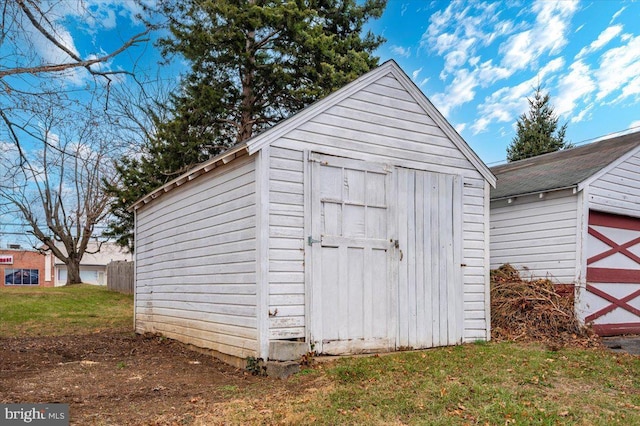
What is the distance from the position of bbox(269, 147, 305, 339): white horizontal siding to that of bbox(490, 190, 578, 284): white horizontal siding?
228 inches

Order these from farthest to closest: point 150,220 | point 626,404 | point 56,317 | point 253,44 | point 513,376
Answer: point 253,44, point 56,317, point 150,220, point 513,376, point 626,404

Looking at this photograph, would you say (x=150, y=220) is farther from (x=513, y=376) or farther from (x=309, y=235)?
(x=513, y=376)

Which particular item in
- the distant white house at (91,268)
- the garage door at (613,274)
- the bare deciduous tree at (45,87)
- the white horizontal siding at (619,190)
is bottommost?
the distant white house at (91,268)

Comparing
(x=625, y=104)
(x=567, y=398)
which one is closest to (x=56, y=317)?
(x=567, y=398)

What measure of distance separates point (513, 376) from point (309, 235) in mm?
2973

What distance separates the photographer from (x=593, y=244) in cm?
924

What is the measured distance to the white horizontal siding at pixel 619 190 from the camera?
9.16 meters

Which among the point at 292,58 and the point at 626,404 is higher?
the point at 292,58

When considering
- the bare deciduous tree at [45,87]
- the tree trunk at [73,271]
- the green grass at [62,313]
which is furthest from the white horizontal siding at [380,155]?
the tree trunk at [73,271]

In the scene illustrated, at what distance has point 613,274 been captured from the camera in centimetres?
955

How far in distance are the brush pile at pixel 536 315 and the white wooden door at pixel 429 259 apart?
1408 millimetres

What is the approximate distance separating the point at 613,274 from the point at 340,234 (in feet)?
21.5

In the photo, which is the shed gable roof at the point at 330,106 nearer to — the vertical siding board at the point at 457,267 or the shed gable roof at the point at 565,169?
the vertical siding board at the point at 457,267

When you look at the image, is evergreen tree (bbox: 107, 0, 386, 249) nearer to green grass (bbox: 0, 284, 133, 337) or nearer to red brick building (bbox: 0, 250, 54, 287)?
green grass (bbox: 0, 284, 133, 337)
